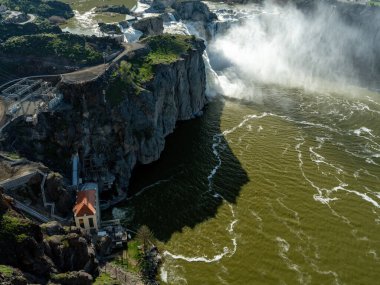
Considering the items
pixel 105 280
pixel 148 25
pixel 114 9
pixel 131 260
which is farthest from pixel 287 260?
pixel 114 9

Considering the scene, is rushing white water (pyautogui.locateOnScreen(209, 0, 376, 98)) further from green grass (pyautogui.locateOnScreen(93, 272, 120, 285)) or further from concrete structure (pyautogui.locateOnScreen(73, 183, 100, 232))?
green grass (pyautogui.locateOnScreen(93, 272, 120, 285))

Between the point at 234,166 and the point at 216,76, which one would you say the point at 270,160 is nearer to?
the point at 234,166

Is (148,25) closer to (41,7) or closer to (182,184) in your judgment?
(41,7)

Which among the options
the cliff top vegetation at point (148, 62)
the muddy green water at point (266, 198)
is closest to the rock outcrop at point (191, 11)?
the cliff top vegetation at point (148, 62)

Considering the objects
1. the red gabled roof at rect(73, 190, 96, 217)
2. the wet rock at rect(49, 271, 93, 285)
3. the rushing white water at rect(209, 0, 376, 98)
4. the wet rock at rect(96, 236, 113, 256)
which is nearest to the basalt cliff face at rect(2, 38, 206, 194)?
the red gabled roof at rect(73, 190, 96, 217)

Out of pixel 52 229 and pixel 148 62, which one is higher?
pixel 148 62

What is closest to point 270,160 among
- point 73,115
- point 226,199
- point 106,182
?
point 226,199
